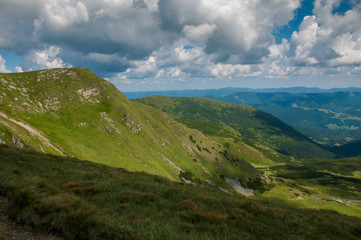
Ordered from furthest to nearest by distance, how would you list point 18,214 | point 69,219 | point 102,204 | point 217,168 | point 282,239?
point 217,168 → point 102,204 → point 282,239 → point 18,214 → point 69,219

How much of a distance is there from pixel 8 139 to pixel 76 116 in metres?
41.9

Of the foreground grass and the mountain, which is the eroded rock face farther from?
the foreground grass

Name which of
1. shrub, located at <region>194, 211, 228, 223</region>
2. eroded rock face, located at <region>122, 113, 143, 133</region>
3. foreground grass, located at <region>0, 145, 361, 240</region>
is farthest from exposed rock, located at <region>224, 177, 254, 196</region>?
shrub, located at <region>194, 211, 228, 223</region>

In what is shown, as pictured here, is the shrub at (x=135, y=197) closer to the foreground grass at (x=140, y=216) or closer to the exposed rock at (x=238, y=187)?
the foreground grass at (x=140, y=216)

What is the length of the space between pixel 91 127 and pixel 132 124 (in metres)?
21.9

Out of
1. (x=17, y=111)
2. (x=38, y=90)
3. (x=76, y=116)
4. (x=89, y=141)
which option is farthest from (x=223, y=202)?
(x=38, y=90)

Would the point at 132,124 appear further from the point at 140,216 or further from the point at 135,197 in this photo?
the point at 140,216

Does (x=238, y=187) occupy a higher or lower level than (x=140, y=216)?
lower

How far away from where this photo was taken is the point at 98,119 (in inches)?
3260

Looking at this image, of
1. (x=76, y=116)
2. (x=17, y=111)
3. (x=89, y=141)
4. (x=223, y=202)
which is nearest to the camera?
(x=223, y=202)

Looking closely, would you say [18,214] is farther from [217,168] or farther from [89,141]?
[217,168]

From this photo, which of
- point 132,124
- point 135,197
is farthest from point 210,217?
point 132,124

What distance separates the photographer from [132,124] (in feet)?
310

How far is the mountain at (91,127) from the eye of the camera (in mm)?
53669
